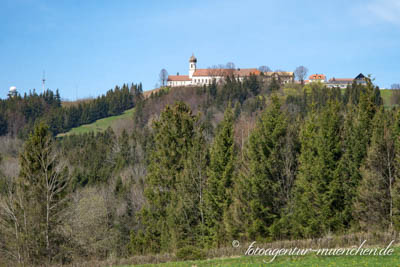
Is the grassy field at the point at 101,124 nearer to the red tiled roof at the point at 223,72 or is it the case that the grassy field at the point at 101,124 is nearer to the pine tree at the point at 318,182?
the red tiled roof at the point at 223,72

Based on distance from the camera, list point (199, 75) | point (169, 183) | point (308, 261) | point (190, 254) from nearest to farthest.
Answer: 1. point (308, 261)
2. point (190, 254)
3. point (169, 183)
4. point (199, 75)

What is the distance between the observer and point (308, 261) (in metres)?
17.2

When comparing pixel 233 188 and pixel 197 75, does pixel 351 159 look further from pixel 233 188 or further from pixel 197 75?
pixel 197 75

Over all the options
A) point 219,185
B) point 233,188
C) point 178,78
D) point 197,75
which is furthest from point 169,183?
point 178,78

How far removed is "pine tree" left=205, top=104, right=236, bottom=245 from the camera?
32.2m

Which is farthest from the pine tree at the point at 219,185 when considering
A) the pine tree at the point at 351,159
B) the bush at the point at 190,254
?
the bush at the point at 190,254

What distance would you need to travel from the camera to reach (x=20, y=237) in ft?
87.1

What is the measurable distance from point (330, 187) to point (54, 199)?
62.0 ft

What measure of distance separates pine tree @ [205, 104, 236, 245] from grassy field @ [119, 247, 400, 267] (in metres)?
12.0

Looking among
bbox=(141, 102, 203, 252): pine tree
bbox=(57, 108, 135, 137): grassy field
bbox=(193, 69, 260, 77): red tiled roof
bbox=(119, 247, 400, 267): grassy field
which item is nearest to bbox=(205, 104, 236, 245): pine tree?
bbox=(141, 102, 203, 252): pine tree

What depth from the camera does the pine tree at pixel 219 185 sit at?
32.2 m

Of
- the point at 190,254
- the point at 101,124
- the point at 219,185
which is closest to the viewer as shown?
the point at 190,254

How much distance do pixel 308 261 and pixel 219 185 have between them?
16.0 metres

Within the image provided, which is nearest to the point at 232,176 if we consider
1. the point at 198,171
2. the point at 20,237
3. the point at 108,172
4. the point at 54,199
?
the point at 198,171
